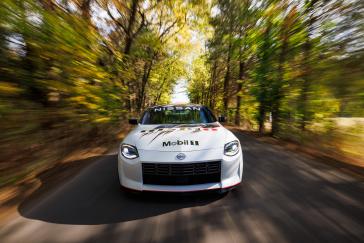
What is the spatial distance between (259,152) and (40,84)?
5.62 metres

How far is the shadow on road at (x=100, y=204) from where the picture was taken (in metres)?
3.38

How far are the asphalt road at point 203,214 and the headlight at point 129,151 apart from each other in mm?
643

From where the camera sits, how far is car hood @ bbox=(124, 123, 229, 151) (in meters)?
3.82

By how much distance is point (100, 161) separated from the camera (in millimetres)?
6535

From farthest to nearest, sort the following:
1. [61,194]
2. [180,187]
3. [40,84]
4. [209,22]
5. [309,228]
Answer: [209,22], [40,84], [61,194], [180,187], [309,228]

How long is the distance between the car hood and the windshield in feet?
1.62

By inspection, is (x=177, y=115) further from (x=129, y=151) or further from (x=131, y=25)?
(x=131, y=25)

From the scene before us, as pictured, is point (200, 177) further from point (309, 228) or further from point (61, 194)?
point (61, 194)

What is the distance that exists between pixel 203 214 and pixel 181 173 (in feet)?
1.95

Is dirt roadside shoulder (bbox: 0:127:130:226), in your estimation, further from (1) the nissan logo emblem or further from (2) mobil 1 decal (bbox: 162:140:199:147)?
(1) the nissan logo emblem

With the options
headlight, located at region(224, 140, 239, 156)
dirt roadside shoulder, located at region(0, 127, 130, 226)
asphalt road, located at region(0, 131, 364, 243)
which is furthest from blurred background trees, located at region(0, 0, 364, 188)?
headlight, located at region(224, 140, 239, 156)

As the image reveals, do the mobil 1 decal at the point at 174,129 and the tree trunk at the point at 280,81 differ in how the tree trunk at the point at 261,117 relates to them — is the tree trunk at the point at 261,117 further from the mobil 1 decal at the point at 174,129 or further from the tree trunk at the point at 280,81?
the mobil 1 decal at the point at 174,129

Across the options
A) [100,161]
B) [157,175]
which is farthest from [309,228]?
[100,161]

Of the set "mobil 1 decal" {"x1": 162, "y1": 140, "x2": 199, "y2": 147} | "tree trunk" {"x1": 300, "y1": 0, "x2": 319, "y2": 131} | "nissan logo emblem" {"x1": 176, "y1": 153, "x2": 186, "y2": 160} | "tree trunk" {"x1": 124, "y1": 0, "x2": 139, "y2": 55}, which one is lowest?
"nissan logo emblem" {"x1": 176, "y1": 153, "x2": 186, "y2": 160}
